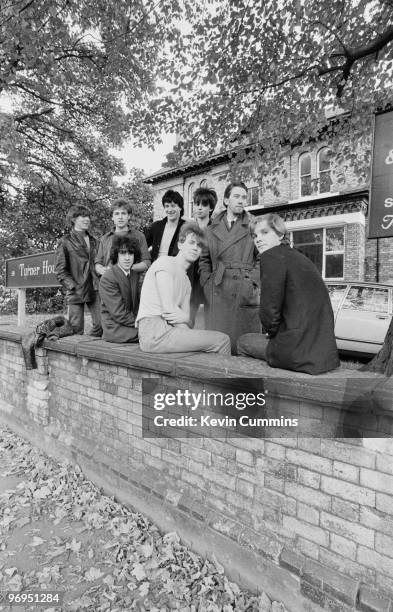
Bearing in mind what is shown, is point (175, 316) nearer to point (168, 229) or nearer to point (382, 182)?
point (168, 229)

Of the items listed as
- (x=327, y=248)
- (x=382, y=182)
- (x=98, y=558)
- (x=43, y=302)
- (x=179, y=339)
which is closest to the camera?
(x=382, y=182)

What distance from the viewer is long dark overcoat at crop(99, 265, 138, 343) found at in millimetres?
3877

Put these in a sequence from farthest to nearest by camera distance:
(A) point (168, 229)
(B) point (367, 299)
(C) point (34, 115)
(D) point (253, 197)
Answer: (D) point (253, 197)
(C) point (34, 115)
(B) point (367, 299)
(A) point (168, 229)

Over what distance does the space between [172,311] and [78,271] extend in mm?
2287

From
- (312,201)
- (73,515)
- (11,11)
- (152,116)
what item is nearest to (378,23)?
(152,116)

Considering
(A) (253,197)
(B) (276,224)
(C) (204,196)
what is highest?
(A) (253,197)

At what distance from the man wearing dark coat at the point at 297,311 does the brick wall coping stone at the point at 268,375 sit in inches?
4.4

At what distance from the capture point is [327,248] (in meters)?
15.4

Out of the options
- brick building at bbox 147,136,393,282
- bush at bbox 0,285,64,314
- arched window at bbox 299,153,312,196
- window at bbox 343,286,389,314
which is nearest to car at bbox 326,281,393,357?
window at bbox 343,286,389,314

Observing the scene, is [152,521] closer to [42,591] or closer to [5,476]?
[42,591]

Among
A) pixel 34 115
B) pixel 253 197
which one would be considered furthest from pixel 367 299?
pixel 34 115

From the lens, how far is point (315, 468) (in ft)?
7.27

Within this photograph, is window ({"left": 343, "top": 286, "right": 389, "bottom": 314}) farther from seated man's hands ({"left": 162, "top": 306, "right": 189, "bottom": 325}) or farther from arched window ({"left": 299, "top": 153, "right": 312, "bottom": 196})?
arched window ({"left": 299, "top": 153, "right": 312, "bottom": 196})

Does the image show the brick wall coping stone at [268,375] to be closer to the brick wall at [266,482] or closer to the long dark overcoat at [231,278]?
the brick wall at [266,482]
